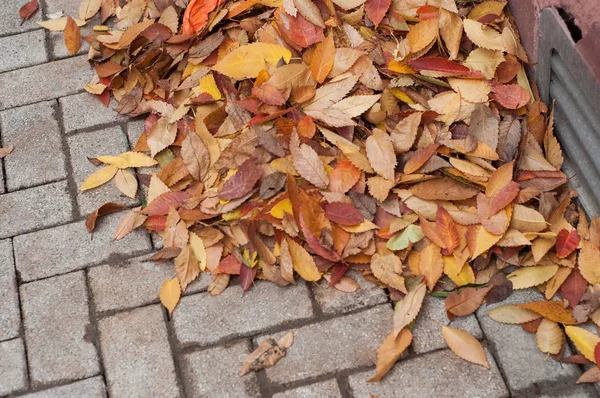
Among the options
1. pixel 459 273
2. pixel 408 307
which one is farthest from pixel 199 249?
pixel 459 273

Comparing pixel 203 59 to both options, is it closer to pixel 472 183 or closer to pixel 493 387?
pixel 472 183

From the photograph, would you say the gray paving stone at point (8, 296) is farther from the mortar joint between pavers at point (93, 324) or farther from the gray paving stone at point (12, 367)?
the mortar joint between pavers at point (93, 324)

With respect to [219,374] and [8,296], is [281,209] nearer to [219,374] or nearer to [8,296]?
[219,374]

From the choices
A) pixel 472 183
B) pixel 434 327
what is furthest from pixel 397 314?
pixel 472 183

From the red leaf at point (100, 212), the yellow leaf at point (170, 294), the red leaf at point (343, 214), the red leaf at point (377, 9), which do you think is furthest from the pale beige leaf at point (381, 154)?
the red leaf at point (100, 212)

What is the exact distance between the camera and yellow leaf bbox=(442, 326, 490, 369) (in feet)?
7.69

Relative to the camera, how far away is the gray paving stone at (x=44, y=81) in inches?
126

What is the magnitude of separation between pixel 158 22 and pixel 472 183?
4.60 ft

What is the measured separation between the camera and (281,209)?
2605mm

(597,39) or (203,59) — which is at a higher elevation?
(597,39)

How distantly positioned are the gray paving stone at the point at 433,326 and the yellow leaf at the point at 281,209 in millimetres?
519

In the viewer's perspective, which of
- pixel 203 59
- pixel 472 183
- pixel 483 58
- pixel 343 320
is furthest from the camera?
pixel 203 59

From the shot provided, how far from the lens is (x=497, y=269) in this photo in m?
2.54

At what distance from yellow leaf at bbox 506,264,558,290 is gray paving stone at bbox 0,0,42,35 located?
2273 millimetres
